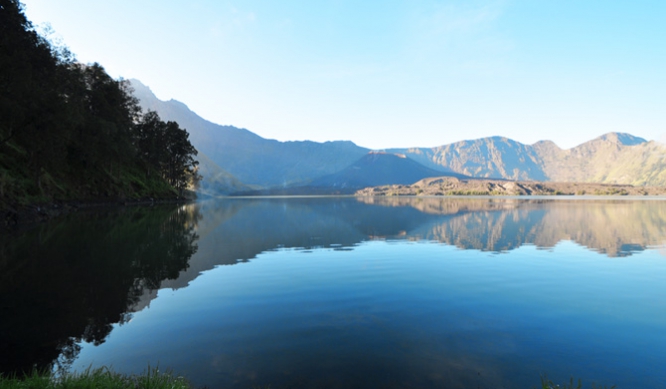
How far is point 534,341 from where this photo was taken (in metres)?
11.6

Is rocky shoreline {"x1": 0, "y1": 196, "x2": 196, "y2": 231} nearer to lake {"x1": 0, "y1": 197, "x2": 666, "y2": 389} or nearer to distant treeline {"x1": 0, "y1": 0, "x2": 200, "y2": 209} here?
distant treeline {"x1": 0, "y1": 0, "x2": 200, "y2": 209}

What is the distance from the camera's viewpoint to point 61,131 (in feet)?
196

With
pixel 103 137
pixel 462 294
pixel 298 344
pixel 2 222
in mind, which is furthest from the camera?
pixel 103 137

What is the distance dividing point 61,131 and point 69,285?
55.1 meters

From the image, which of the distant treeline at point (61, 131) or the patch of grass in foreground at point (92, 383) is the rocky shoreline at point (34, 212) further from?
the patch of grass in foreground at point (92, 383)

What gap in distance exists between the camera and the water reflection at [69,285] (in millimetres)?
11062

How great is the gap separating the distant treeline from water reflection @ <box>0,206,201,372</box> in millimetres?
29691

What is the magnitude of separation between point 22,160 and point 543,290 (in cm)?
8223

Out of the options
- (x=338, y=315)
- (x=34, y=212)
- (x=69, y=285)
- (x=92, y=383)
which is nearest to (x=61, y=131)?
(x=34, y=212)

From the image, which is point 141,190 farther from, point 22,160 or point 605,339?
point 605,339

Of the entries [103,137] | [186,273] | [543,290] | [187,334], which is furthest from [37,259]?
[103,137]

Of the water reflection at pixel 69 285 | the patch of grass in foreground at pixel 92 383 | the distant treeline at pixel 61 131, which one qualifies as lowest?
the water reflection at pixel 69 285

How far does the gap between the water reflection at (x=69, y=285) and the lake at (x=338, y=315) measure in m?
0.08

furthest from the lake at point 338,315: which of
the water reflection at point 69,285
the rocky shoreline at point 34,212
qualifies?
the rocky shoreline at point 34,212
